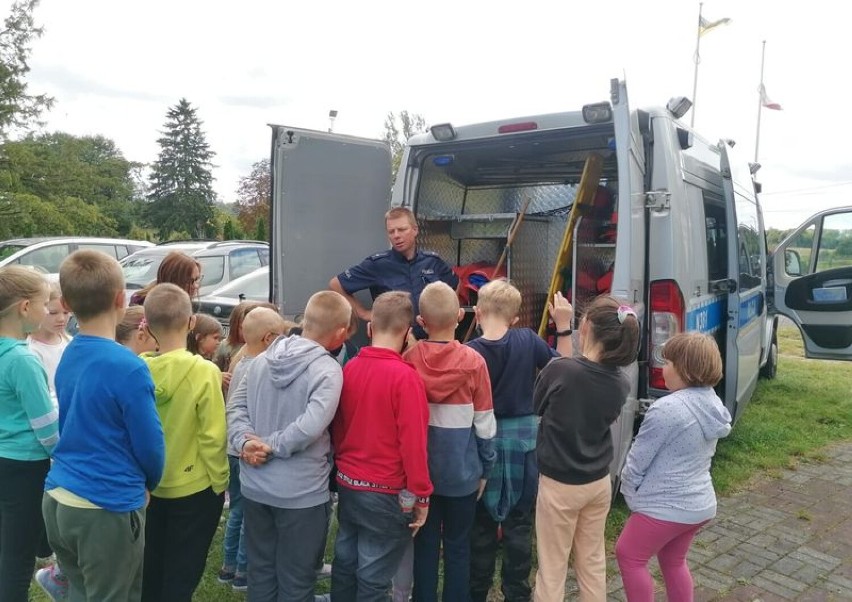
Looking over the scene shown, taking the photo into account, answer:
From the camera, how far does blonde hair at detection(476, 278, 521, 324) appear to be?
119 inches

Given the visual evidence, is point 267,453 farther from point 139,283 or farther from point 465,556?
point 139,283

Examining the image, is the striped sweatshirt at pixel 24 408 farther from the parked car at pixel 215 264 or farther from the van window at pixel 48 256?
the van window at pixel 48 256

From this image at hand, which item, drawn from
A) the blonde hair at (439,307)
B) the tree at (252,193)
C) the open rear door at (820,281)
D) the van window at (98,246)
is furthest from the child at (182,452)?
the tree at (252,193)

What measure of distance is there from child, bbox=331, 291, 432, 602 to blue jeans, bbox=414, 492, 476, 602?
0.17 metres

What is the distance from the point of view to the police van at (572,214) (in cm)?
369

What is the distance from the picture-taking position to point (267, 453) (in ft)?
8.49

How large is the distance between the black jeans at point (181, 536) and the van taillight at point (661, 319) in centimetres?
252

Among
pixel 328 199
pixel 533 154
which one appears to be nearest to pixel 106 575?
pixel 328 199

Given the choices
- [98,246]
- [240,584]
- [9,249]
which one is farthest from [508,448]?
[9,249]

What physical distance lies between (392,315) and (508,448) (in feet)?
3.14

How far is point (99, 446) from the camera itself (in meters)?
2.29

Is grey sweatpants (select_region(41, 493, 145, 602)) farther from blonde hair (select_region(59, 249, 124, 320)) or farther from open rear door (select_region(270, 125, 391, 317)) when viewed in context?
open rear door (select_region(270, 125, 391, 317))

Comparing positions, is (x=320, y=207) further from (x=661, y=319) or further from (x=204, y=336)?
(x=661, y=319)

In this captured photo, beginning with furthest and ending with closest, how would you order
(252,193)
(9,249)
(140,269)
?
1. (252,193)
2. (9,249)
3. (140,269)
